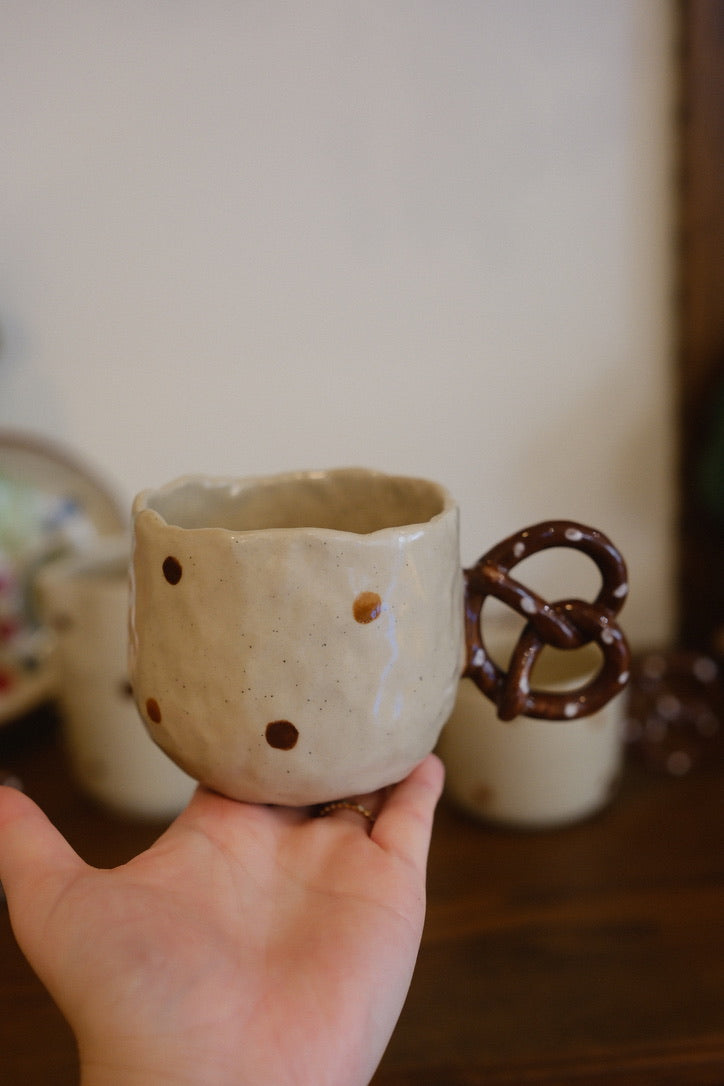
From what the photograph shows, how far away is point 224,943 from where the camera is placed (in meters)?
0.36

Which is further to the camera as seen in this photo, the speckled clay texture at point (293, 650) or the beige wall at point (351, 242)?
the beige wall at point (351, 242)

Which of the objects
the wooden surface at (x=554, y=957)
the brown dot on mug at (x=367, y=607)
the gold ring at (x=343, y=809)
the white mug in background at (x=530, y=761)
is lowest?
the wooden surface at (x=554, y=957)

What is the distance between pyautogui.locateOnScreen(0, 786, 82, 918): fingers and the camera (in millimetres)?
354

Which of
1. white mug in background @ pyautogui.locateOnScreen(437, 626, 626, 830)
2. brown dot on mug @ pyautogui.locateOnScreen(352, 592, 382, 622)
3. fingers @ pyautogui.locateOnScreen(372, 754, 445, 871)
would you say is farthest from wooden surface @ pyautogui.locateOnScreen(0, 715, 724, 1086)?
brown dot on mug @ pyautogui.locateOnScreen(352, 592, 382, 622)

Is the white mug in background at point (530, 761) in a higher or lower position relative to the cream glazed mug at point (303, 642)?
lower

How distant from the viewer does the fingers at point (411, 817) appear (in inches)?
16.5

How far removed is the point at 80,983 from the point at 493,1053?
25 centimetres

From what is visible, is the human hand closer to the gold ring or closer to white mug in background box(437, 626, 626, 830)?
the gold ring

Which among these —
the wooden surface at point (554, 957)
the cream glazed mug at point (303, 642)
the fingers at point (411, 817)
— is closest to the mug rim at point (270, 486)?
the cream glazed mug at point (303, 642)

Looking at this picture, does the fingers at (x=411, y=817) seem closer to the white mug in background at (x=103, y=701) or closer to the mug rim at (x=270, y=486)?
the mug rim at (x=270, y=486)

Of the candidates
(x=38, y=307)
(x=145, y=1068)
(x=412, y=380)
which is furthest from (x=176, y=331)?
(x=145, y=1068)

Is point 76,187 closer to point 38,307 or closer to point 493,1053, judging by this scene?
point 38,307

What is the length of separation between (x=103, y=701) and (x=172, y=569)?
0.33m

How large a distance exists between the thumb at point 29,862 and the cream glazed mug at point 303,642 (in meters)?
0.06
